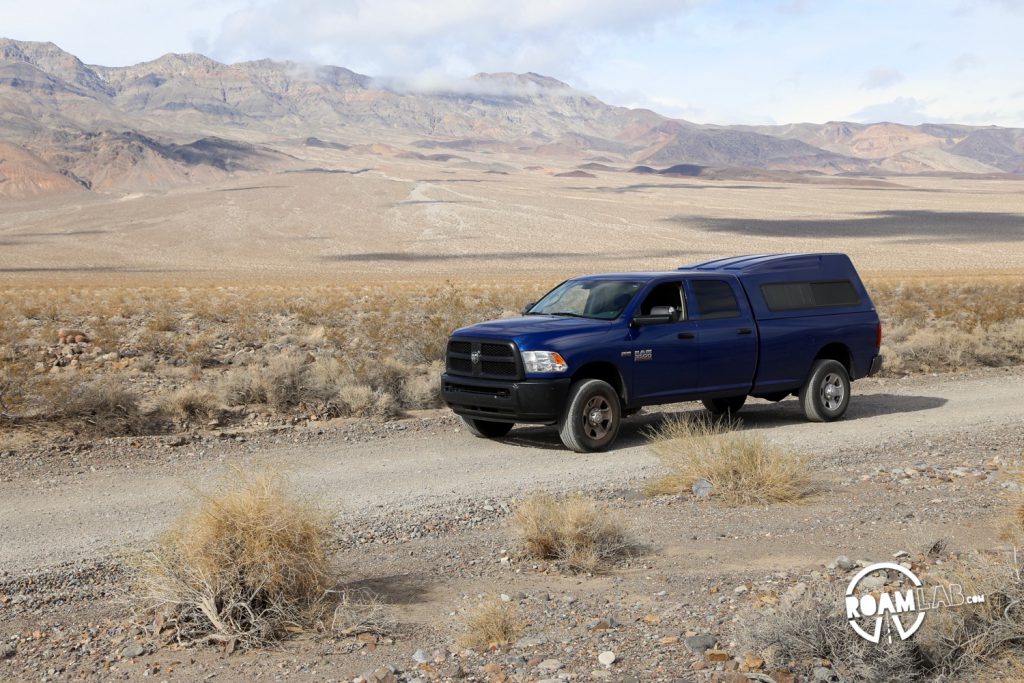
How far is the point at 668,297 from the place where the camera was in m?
12.1

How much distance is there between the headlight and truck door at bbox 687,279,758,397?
1.86 m

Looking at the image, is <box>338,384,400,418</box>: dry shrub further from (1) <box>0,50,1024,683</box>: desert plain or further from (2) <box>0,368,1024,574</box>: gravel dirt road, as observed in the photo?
(2) <box>0,368,1024,574</box>: gravel dirt road

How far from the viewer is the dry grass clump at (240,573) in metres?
5.68

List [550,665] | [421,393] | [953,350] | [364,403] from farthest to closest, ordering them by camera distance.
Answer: [953,350], [421,393], [364,403], [550,665]

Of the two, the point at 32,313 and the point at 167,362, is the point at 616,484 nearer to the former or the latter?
the point at 167,362

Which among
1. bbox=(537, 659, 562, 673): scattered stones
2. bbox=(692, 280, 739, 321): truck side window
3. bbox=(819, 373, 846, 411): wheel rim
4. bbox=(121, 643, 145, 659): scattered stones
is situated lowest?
bbox=(121, 643, 145, 659): scattered stones

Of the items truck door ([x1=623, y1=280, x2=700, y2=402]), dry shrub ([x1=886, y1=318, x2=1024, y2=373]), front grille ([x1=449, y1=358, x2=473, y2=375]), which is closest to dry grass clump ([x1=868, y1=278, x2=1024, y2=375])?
dry shrub ([x1=886, y1=318, x2=1024, y2=373])

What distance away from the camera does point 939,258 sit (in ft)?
245

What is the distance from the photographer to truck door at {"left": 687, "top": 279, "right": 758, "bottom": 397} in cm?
1192

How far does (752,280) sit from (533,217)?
101 meters

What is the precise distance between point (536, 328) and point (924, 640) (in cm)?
663

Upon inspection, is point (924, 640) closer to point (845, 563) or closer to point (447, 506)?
point (845, 563)

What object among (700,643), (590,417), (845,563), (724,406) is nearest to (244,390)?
(590,417)

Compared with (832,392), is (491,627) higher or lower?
lower
